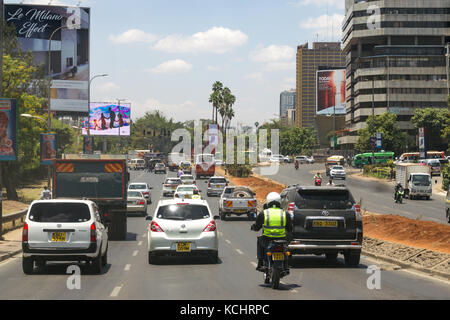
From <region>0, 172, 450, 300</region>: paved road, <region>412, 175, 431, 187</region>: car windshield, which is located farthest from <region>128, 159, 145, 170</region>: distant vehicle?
<region>0, 172, 450, 300</region>: paved road

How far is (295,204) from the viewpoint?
17.6m

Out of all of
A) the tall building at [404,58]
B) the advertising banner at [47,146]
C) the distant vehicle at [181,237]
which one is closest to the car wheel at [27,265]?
the distant vehicle at [181,237]

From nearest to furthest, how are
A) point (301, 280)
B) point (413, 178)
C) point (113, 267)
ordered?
point (301, 280) → point (113, 267) → point (413, 178)

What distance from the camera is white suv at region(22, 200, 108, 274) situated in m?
16.4

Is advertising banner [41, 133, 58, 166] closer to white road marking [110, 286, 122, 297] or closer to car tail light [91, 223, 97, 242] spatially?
car tail light [91, 223, 97, 242]

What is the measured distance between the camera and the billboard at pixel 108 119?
11800 centimetres

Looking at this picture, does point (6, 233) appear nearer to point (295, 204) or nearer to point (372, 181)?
point (295, 204)

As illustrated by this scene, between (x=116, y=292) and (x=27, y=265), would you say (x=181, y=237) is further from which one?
(x=116, y=292)

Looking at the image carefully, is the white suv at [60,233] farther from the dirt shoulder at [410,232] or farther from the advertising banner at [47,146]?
the advertising banner at [47,146]

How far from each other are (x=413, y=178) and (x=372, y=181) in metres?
26.4

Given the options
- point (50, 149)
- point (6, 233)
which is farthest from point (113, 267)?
point (50, 149)

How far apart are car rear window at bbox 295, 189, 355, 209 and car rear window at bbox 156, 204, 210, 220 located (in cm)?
285

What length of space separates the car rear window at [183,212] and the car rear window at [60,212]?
253 centimetres
